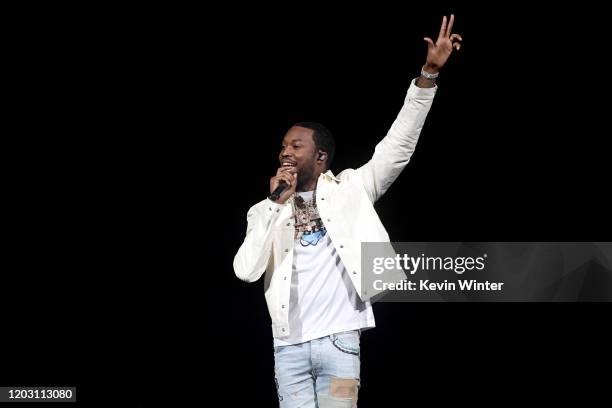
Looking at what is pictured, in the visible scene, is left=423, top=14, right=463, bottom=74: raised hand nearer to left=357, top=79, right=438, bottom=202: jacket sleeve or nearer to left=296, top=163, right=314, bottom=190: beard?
left=357, top=79, right=438, bottom=202: jacket sleeve

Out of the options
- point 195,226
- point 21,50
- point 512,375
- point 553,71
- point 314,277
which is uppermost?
point 21,50

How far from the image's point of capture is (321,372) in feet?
9.51

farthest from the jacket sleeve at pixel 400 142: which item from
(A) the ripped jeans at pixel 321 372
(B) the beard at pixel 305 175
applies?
(A) the ripped jeans at pixel 321 372

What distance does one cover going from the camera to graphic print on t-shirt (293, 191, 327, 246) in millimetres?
3039

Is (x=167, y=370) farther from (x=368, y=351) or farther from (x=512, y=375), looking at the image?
(x=512, y=375)

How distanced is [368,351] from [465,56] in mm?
1261

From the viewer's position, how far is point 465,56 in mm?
3865

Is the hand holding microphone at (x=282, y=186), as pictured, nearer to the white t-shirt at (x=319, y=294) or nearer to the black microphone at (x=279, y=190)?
the black microphone at (x=279, y=190)

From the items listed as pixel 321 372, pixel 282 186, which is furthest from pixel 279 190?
pixel 321 372

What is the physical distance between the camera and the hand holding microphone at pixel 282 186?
9.55ft

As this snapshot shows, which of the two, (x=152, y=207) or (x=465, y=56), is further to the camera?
(x=152, y=207)

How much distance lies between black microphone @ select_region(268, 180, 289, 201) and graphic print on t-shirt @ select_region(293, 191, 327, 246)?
0.58 ft

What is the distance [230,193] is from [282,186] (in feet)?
4.08

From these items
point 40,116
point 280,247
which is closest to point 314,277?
point 280,247
